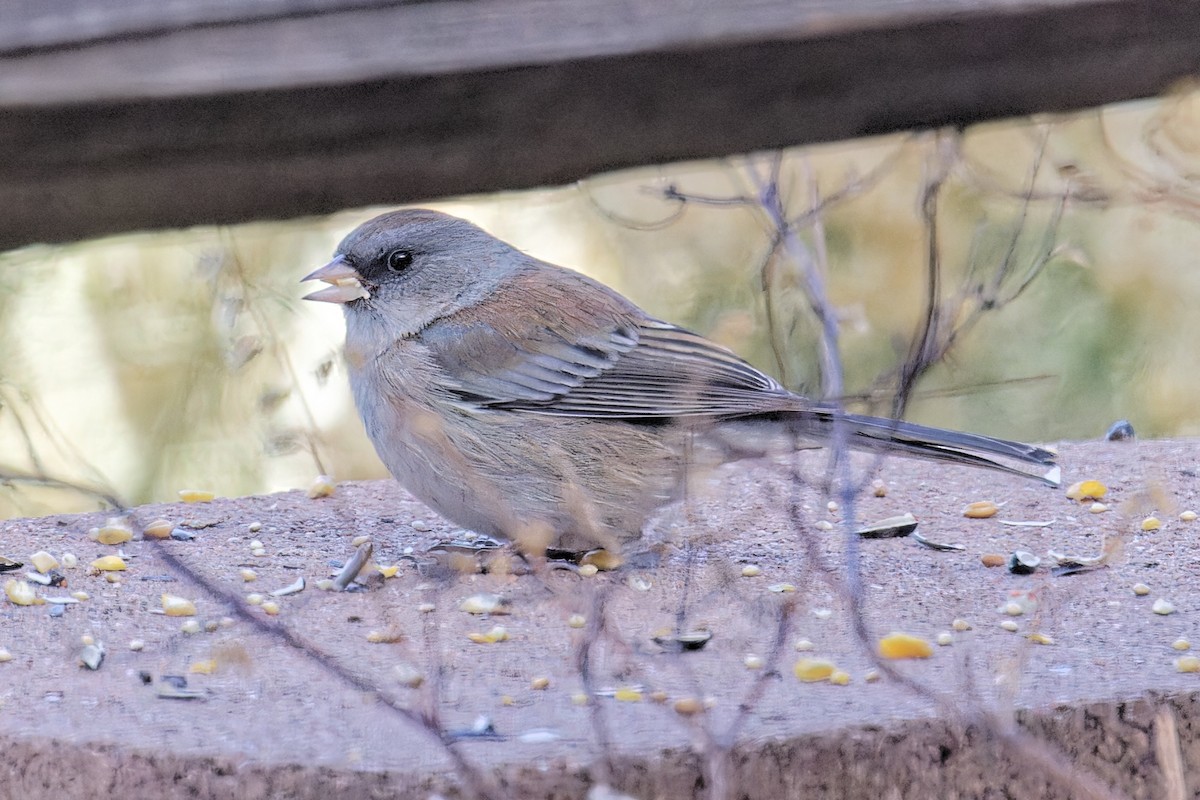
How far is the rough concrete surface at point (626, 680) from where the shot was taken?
4.33 feet

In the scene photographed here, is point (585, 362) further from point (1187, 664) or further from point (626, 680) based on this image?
point (1187, 664)

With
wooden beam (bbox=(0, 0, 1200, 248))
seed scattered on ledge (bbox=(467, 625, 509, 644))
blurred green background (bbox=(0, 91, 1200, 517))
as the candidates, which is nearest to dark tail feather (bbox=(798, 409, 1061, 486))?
seed scattered on ledge (bbox=(467, 625, 509, 644))

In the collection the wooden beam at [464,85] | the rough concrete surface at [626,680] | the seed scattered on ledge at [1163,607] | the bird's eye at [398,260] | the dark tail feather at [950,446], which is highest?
the bird's eye at [398,260]

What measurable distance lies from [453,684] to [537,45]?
72 cm

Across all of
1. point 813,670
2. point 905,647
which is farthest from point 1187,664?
point 813,670

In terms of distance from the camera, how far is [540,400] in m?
2.66

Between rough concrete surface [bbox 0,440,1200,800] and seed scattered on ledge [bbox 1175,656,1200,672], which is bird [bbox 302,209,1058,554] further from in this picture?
seed scattered on ledge [bbox 1175,656,1200,672]

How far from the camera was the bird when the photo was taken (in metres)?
2.47

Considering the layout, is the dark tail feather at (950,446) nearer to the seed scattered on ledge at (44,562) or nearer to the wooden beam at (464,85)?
the wooden beam at (464,85)

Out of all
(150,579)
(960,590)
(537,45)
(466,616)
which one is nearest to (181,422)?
(150,579)

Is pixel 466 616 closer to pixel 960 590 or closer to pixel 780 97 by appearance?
pixel 960 590

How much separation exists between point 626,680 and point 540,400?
112 cm

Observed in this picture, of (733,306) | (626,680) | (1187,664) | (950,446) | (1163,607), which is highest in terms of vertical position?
(733,306)

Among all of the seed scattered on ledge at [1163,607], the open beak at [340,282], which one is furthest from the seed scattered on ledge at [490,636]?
the open beak at [340,282]
